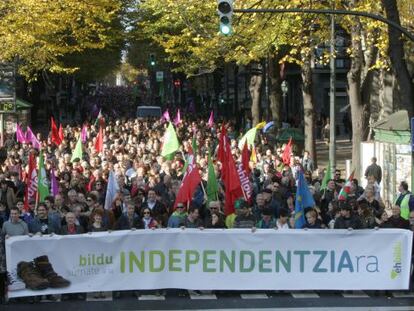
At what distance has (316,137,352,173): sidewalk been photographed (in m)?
37.5

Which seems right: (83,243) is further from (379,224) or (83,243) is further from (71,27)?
(71,27)

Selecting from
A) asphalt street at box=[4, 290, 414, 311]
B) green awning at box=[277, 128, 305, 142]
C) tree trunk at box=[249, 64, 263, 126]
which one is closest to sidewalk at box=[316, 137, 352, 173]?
green awning at box=[277, 128, 305, 142]

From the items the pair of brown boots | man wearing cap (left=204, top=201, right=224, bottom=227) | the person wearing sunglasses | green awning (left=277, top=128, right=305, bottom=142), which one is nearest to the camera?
the pair of brown boots

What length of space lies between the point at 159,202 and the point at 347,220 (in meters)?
3.51

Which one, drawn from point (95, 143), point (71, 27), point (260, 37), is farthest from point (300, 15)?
point (71, 27)

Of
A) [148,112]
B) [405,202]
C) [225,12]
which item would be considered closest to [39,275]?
[225,12]

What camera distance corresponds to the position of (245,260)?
1430 cm

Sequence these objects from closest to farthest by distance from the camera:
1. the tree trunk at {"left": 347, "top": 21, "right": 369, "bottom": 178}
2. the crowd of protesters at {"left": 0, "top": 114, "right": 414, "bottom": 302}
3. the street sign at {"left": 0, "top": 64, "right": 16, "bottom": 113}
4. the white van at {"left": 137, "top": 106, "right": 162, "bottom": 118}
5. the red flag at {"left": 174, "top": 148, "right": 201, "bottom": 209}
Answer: the crowd of protesters at {"left": 0, "top": 114, "right": 414, "bottom": 302} < the red flag at {"left": 174, "top": 148, "right": 201, "bottom": 209} < the tree trunk at {"left": 347, "top": 21, "right": 369, "bottom": 178} < the street sign at {"left": 0, "top": 64, "right": 16, "bottom": 113} < the white van at {"left": 137, "top": 106, "right": 162, "bottom": 118}

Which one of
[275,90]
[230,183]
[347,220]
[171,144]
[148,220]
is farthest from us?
[275,90]

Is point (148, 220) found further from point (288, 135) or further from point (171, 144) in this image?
point (288, 135)

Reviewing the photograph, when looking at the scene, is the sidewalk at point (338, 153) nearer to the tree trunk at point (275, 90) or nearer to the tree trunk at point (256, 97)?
the tree trunk at point (275, 90)

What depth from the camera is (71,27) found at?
1571 inches

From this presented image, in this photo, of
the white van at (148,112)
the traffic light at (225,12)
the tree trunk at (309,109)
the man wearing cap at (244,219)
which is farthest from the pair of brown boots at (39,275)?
the white van at (148,112)

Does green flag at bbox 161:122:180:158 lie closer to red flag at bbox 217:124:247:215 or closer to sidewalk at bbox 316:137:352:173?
red flag at bbox 217:124:247:215
